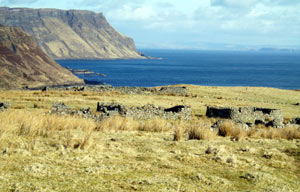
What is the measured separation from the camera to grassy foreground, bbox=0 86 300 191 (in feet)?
28.1

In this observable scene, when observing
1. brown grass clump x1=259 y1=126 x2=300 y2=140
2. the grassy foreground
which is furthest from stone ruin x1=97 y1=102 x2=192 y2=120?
brown grass clump x1=259 y1=126 x2=300 y2=140

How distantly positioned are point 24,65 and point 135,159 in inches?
3897

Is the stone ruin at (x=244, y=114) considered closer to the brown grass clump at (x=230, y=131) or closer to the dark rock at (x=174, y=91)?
the brown grass clump at (x=230, y=131)

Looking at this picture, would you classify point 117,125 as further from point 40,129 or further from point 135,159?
point 135,159

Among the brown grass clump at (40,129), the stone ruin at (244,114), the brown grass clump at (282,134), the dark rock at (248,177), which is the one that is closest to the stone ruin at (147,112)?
the stone ruin at (244,114)

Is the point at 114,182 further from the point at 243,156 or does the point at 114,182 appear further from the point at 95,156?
the point at 243,156

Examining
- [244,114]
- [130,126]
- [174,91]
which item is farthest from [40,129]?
[174,91]

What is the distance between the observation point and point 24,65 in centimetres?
10312

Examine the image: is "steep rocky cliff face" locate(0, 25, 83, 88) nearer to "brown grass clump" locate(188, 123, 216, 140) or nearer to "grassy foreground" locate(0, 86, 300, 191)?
"grassy foreground" locate(0, 86, 300, 191)

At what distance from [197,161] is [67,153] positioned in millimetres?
3770

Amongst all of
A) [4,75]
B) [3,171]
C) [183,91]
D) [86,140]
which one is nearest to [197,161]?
[86,140]

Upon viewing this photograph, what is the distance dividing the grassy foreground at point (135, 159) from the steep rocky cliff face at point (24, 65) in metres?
81.5

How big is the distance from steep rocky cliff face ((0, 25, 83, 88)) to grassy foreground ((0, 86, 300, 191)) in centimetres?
8152

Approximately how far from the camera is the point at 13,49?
106m
